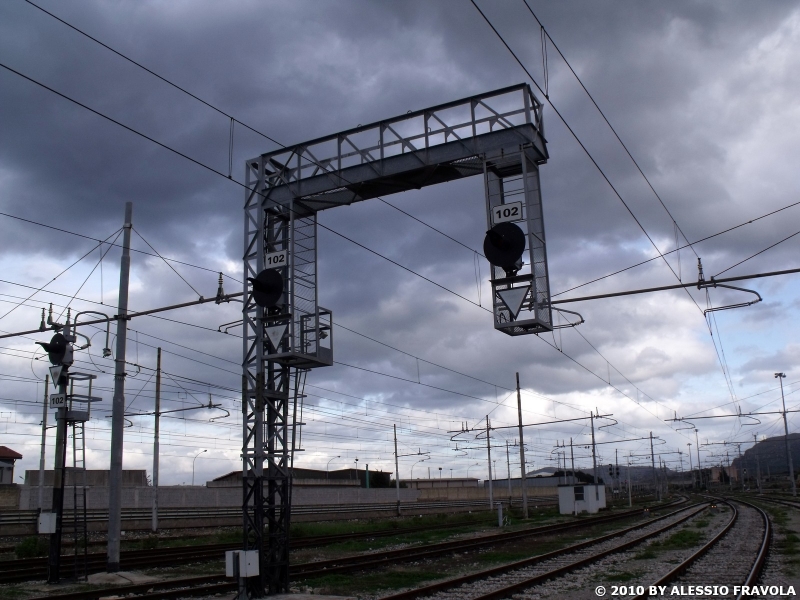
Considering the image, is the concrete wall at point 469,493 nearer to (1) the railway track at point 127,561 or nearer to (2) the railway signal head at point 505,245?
(1) the railway track at point 127,561

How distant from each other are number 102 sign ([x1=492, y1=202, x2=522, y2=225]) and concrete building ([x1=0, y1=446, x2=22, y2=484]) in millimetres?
64267

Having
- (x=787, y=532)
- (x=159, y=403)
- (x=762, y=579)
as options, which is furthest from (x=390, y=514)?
(x=762, y=579)

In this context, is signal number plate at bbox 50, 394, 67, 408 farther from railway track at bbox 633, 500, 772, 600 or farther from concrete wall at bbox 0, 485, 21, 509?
concrete wall at bbox 0, 485, 21, 509

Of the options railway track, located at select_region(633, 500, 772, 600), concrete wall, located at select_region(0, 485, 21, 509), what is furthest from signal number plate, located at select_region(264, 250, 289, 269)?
concrete wall, located at select_region(0, 485, 21, 509)

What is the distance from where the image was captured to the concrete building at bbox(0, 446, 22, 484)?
69.9 meters

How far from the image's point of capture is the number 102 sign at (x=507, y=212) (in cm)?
1574

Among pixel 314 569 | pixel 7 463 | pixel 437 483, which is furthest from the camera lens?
pixel 437 483

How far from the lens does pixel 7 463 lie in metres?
74.6

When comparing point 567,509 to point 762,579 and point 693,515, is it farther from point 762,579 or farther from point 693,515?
point 762,579

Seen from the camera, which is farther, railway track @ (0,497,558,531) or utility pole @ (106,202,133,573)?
railway track @ (0,497,558,531)

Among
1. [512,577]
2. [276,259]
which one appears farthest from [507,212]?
[512,577]

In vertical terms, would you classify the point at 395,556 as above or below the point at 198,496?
below

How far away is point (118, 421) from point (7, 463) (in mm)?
62746

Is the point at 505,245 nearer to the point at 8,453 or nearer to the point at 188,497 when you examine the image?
the point at 188,497
